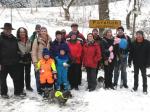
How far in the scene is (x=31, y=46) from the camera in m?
11.1

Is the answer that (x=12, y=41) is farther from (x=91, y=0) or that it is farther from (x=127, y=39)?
(x=91, y=0)

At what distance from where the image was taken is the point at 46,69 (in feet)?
35.1

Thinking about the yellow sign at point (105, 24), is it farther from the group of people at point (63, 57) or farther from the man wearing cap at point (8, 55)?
the man wearing cap at point (8, 55)

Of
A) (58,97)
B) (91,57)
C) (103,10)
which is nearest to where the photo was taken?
(58,97)

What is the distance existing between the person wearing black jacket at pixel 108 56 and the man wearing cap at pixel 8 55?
269cm

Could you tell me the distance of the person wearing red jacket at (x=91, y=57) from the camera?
37.2 feet

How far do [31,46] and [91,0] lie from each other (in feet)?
114

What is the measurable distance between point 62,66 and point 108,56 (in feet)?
4.91

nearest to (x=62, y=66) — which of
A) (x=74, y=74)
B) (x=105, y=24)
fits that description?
A: (x=74, y=74)

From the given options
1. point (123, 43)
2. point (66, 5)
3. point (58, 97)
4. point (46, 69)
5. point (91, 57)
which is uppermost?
point (66, 5)

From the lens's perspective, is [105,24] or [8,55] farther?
[105,24]

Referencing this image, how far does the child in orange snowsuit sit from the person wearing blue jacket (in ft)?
1.33

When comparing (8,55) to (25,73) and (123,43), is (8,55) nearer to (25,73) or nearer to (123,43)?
(25,73)

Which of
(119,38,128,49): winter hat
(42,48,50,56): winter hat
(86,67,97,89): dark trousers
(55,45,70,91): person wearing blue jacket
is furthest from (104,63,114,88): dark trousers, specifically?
(42,48,50,56): winter hat
